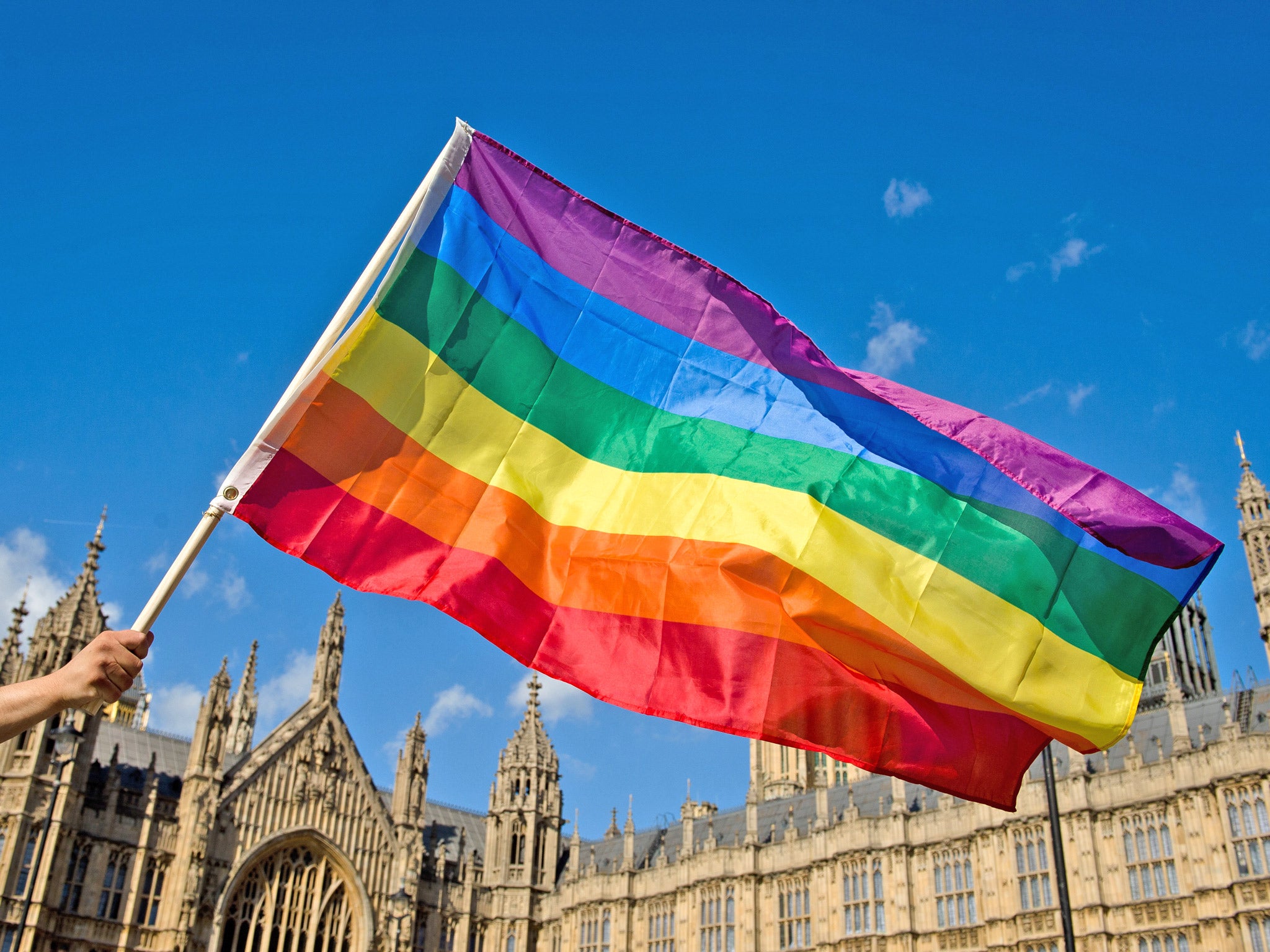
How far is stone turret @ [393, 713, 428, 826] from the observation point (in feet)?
172

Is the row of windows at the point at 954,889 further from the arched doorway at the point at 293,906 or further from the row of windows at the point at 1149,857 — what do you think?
the arched doorway at the point at 293,906

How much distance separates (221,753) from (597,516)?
142 ft

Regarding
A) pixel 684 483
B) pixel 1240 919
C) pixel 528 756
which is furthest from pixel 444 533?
pixel 528 756

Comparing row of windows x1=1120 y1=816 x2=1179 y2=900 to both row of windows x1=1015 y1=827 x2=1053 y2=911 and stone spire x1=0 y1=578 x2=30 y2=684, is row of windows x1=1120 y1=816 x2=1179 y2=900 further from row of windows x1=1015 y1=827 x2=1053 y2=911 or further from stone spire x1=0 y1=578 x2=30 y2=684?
stone spire x1=0 y1=578 x2=30 y2=684

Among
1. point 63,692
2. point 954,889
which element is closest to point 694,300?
point 63,692

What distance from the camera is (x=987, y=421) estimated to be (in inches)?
390

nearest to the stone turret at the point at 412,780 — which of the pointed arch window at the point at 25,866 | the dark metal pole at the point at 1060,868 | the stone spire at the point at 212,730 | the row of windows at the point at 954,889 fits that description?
the stone spire at the point at 212,730

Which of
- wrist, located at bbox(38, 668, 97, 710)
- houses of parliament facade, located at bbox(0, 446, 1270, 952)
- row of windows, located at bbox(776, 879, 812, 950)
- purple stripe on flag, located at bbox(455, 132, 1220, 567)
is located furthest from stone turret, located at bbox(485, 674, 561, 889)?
wrist, located at bbox(38, 668, 97, 710)

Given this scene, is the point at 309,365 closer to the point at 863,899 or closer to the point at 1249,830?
the point at 1249,830

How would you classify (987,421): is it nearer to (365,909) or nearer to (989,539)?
(989,539)

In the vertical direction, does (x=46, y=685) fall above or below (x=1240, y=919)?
below

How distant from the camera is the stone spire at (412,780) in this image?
172 ft

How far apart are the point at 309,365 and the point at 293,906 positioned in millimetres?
46176

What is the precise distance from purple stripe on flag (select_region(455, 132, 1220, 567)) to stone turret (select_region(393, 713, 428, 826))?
46982 millimetres
